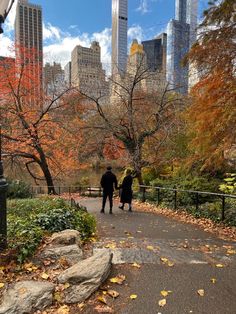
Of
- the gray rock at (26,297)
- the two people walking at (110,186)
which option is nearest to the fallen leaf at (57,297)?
the gray rock at (26,297)

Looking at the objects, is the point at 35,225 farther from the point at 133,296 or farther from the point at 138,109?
the point at 138,109

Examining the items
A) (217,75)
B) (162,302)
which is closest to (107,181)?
(217,75)

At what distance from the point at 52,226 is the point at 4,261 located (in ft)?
5.67

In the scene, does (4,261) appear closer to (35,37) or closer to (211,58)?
(211,58)

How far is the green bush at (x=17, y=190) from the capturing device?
12.0m

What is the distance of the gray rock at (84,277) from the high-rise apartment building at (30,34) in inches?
608

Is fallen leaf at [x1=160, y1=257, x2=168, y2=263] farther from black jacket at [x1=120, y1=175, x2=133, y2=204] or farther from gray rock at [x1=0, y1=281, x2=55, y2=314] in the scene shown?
black jacket at [x1=120, y1=175, x2=133, y2=204]

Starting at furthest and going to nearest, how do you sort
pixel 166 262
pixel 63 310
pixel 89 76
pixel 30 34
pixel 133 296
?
pixel 30 34
pixel 89 76
pixel 166 262
pixel 133 296
pixel 63 310

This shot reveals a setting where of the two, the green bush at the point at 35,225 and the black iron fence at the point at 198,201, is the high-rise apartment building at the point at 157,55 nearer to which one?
the black iron fence at the point at 198,201

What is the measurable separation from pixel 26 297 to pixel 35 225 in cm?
217

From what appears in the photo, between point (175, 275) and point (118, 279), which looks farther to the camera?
point (175, 275)

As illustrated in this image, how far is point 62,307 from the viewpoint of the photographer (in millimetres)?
3045

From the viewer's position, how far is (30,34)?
66.8 feet

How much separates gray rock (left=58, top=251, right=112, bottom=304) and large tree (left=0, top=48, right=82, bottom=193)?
14435 millimetres
